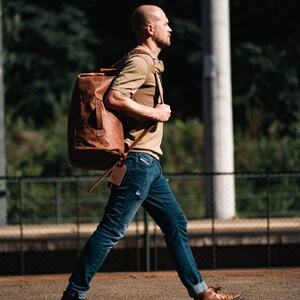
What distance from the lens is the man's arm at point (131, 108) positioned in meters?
6.12

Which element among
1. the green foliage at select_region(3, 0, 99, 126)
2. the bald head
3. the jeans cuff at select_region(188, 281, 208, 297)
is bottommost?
the jeans cuff at select_region(188, 281, 208, 297)

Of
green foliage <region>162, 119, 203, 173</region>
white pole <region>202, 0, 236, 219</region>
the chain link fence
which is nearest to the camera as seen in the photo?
the chain link fence

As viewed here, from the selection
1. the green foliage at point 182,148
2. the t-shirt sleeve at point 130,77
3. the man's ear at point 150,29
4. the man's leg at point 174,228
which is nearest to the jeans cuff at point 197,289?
the man's leg at point 174,228

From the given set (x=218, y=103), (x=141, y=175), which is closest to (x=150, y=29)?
(x=141, y=175)

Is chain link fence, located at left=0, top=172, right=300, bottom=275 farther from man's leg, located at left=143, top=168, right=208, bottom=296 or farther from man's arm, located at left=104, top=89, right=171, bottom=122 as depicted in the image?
man's arm, located at left=104, top=89, right=171, bottom=122

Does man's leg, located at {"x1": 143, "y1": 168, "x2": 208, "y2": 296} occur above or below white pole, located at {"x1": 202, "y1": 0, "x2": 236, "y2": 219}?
below

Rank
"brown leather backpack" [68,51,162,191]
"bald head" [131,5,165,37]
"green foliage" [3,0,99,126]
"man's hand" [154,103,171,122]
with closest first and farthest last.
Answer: "brown leather backpack" [68,51,162,191]
"man's hand" [154,103,171,122]
"bald head" [131,5,165,37]
"green foliage" [3,0,99,126]

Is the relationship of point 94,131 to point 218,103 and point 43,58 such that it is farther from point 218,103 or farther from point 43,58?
point 43,58

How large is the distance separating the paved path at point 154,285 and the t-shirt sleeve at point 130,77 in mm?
1885

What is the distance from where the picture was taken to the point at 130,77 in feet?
20.2

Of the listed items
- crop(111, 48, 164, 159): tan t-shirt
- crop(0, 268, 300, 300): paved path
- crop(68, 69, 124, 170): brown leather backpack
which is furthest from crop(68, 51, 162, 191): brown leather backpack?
crop(0, 268, 300, 300): paved path

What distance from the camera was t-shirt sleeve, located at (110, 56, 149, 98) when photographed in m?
6.15

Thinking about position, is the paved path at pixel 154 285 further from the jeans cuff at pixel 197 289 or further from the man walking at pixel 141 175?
the man walking at pixel 141 175

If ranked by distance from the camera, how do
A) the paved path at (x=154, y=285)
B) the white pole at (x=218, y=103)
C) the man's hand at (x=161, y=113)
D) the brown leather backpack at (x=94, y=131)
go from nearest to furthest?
the brown leather backpack at (x=94, y=131), the man's hand at (x=161, y=113), the paved path at (x=154, y=285), the white pole at (x=218, y=103)
